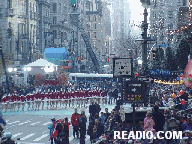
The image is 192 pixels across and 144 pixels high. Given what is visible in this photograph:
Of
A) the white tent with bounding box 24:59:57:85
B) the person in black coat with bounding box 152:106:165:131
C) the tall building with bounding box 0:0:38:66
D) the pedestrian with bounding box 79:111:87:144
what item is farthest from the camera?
the tall building with bounding box 0:0:38:66

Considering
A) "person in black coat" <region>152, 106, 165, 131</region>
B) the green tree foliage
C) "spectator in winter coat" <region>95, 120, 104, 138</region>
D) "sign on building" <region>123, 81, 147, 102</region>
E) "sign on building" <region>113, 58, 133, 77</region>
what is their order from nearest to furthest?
1. "sign on building" <region>123, 81, 147, 102</region>
2. "sign on building" <region>113, 58, 133, 77</region>
3. "person in black coat" <region>152, 106, 165, 131</region>
4. "spectator in winter coat" <region>95, 120, 104, 138</region>
5. the green tree foliage

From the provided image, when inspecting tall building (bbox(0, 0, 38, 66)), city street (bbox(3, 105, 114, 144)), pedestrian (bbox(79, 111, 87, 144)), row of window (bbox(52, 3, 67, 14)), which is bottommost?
city street (bbox(3, 105, 114, 144))

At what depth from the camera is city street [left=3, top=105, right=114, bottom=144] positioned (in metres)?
24.9

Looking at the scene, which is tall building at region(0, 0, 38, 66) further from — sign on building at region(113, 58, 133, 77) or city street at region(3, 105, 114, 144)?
sign on building at region(113, 58, 133, 77)

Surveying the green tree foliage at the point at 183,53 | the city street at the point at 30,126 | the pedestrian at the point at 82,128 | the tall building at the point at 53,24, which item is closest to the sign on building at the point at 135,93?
the pedestrian at the point at 82,128

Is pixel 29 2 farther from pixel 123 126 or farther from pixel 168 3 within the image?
pixel 123 126

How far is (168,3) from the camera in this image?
116 m

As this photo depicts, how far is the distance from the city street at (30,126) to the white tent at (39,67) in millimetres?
17657

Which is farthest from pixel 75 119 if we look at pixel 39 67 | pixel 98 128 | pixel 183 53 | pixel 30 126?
pixel 39 67

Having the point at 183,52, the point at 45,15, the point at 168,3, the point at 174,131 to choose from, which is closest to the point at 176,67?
the point at 183,52

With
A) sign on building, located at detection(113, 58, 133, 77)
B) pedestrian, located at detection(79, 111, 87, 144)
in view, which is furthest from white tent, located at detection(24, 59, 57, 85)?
sign on building, located at detection(113, 58, 133, 77)

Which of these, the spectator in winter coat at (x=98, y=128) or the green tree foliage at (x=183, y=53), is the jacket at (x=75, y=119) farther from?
the green tree foliage at (x=183, y=53)

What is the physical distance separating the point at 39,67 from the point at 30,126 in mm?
30444

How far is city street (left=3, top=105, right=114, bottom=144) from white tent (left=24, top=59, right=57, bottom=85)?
17.7 metres
